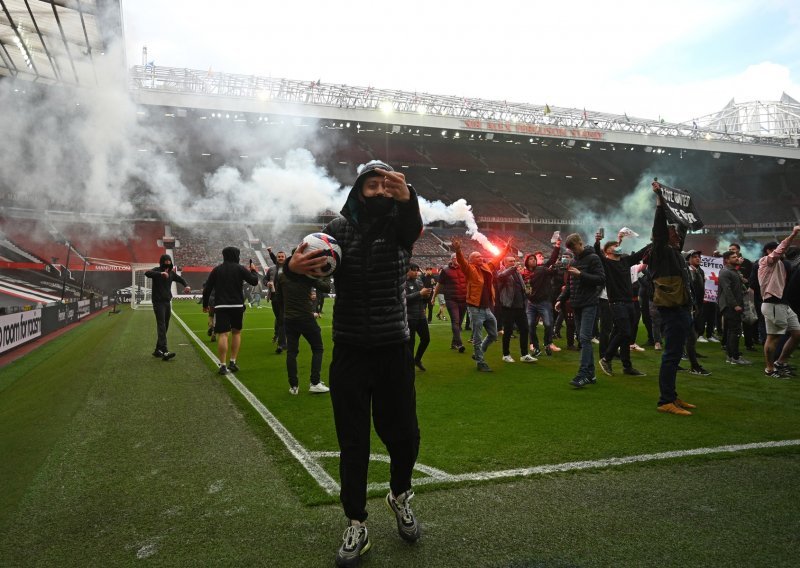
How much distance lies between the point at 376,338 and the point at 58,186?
3589cm

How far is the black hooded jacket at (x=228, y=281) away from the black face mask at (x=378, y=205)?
214 inches

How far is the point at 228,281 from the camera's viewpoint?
771 centimetres

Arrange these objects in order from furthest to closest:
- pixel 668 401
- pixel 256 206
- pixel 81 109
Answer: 1. pixel 256 206
2. pixel 81 109
3. pixel 668 401

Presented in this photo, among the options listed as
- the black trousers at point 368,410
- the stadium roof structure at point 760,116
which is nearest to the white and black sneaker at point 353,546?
the black trousers at point 368,410

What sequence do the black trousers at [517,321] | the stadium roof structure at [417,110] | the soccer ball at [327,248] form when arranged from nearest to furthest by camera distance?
the soccer ball at [327,248], the black trousers at [517,321], the stadium roof structure at [417,110]

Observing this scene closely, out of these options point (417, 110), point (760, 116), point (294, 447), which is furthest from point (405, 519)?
point (760, 116)

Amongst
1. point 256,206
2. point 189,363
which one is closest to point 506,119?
point 256,206

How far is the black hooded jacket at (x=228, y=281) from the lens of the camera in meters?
7.71

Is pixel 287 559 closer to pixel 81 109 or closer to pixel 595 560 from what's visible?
pixel 595 560

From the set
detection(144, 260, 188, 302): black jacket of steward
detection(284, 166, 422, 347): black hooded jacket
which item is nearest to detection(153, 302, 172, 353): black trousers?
detection(144, 260, 188, 302): black jacket of steward

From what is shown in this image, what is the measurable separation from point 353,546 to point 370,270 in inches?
53.5

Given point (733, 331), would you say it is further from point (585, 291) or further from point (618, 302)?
point (585, 291)

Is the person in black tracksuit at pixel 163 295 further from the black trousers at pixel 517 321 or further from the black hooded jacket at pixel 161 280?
the black trousers at pixel 517 321

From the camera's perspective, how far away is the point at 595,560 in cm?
242
